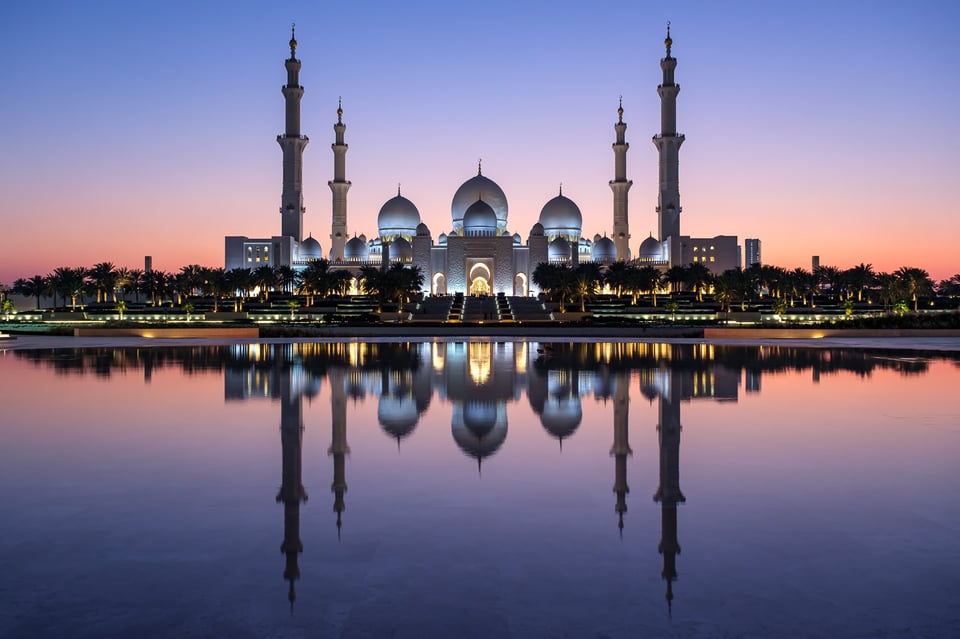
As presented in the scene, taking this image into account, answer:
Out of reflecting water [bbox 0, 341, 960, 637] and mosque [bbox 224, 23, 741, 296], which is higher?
mosque [bbox 224, 23, 741, 296]

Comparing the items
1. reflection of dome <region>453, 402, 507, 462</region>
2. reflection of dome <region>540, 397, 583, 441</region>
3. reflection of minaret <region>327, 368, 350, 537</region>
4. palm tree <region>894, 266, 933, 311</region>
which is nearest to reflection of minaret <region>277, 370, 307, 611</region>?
reflection of minaret <region>327, 368, 350, 537</region>

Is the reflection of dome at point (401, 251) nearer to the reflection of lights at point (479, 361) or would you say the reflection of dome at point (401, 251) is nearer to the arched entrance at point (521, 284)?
the arched entrance at point (521, 284)

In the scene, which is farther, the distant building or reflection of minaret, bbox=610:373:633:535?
the distant building

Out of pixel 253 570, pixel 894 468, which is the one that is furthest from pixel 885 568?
pixel 253 570

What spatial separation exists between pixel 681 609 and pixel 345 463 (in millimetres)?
4625

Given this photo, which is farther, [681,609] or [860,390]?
[860,390]

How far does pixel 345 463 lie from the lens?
8.53 meters

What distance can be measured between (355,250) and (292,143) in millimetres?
13657

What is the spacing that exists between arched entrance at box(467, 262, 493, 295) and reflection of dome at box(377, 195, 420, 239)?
9373mm

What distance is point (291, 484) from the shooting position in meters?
7.64

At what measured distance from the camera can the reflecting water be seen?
4613 millimetres

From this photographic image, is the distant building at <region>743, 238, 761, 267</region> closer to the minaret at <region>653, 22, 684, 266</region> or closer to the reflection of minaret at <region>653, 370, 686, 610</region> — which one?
the minaret at <region>653, 22, 684, 266</region>

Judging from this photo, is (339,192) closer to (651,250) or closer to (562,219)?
(562,219)

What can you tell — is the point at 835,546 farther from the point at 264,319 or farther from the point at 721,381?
the point at 264,319
